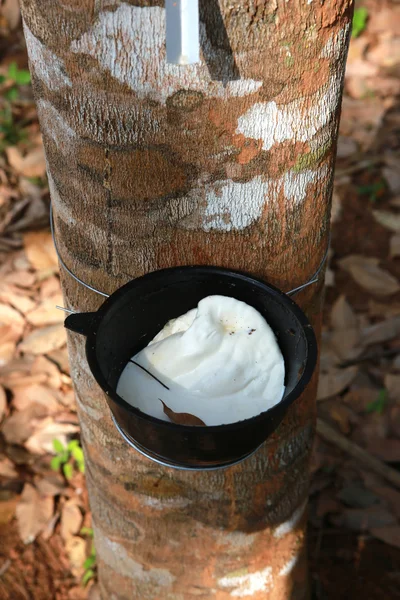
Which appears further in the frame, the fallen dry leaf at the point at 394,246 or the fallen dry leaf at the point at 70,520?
the fallen dry leaf at the point at 394,246

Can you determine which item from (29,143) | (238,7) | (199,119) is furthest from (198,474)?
(29,143)

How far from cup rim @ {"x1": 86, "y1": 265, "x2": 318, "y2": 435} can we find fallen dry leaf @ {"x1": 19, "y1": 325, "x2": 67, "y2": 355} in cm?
161

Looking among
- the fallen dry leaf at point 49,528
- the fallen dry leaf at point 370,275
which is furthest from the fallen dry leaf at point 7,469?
the fallen dry leaf at point 370,275

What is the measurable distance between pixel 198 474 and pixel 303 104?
760 mm

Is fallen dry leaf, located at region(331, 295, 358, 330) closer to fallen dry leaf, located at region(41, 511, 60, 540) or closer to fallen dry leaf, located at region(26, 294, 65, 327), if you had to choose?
fallen dry leaf, located at region(26, 294, 65, 327)

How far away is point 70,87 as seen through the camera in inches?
42.9

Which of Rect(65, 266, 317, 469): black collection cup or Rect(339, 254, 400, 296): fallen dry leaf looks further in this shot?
Rect(339, 254, 400, 296): fallen dry leaf

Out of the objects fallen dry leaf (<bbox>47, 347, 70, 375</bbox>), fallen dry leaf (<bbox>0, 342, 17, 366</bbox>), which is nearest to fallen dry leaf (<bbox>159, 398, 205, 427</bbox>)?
fallen dry leaf (<bbox>47, 347, 70, 375</bbox>)

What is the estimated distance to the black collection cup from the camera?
1.00 m

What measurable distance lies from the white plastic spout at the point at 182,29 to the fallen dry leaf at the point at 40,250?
2.17 metres

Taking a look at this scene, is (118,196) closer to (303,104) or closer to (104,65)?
(104,65)

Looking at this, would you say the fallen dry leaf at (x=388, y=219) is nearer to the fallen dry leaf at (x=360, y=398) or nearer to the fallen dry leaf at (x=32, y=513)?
the fallen dry leaf at (x=360, y=398)

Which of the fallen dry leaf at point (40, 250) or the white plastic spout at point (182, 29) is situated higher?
the white plastic spout at point (182, 29)

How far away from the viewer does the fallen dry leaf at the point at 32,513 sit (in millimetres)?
2295
